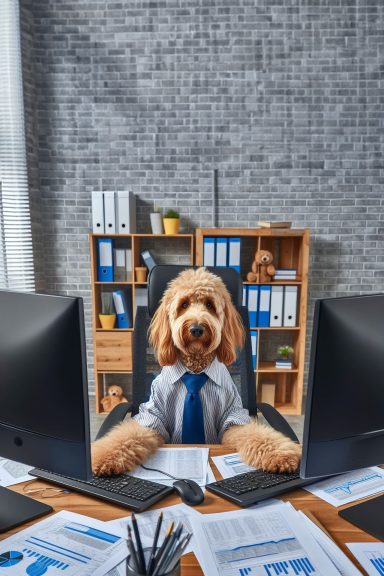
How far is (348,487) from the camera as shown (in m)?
1.04

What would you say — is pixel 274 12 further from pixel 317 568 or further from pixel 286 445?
pixel 317 568

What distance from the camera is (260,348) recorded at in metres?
3.62

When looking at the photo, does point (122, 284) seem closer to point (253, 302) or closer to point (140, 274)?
point (140, 274)

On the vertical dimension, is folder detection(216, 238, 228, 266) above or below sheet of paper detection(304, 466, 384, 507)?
above

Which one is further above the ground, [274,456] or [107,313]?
[274,456]

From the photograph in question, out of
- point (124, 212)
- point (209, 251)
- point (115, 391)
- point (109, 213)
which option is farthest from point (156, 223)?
point (115, 391)

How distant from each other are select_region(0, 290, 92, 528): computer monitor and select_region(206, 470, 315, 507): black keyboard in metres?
0.35

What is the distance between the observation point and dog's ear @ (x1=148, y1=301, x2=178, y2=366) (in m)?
1.48

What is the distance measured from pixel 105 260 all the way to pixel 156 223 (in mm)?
522

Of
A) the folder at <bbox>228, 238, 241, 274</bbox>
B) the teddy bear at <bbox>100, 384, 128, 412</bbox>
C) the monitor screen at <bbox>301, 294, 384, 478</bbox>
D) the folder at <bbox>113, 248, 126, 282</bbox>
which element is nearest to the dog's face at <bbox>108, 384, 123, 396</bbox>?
the teddy bear at <bbox>100, 384, 128, 412</bbox>

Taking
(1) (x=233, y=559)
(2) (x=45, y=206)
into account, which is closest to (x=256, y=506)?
(1) (x=233, y=559)

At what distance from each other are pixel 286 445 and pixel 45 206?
3.04 metres

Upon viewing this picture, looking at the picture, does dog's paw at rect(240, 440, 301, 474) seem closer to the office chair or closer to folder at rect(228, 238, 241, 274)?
the office chair

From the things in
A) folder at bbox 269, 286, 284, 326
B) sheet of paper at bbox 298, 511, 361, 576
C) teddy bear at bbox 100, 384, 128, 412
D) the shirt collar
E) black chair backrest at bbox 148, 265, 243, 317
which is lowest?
teddy bear at bbox 100, 384, 128, 412
